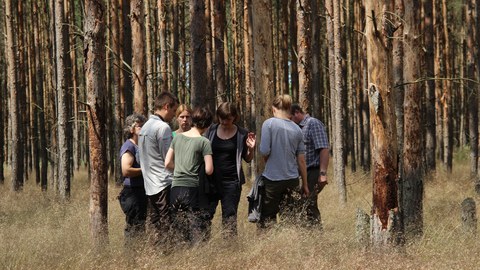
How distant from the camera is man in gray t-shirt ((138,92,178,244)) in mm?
6969

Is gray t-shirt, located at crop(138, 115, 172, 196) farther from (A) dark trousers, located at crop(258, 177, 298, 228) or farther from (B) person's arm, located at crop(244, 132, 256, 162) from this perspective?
(A) dark trousers, located at crop(258, 177, 298, 228)

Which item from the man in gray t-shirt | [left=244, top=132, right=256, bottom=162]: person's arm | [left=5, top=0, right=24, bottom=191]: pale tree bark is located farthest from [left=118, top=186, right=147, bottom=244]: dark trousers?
[left=5, top=0, right=24, bottom=191]: pale tree bark

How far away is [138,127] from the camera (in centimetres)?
736

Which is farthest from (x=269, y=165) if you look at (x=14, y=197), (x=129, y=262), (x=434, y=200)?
(x=14, y=197)

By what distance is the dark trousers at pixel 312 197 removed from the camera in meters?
7.91

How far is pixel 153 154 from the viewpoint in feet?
22.9

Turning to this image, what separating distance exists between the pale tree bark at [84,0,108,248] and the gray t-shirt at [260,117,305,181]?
176 cm

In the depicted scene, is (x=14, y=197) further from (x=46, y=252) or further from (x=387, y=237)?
(x=387, y=237)

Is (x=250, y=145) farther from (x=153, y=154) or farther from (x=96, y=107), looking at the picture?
(x=96, y=107)

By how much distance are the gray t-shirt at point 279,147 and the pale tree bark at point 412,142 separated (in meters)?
2.04

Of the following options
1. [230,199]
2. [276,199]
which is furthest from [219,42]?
[230,199]

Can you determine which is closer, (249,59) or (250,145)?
(250,145)

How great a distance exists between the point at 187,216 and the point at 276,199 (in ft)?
3.86

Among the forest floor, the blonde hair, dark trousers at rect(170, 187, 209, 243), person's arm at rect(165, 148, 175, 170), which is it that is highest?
the blonde hair
